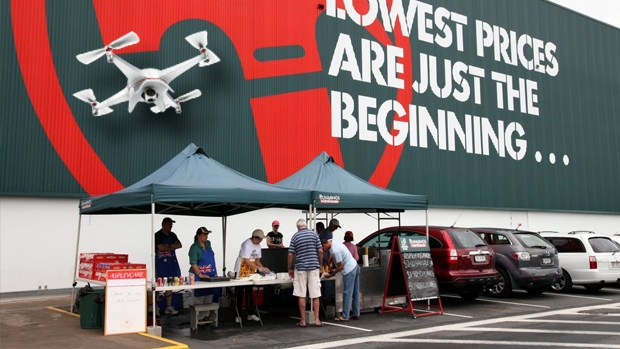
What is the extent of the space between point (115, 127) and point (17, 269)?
14.5ft

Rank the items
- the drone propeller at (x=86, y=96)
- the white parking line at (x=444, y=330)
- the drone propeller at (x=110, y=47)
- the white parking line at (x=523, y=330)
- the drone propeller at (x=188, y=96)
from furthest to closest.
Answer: the drone propeller at (x=188, y=96) < the drone propeller at (x=110, y=47) < the drone propeller at (x=86, y=96) < the white parking line at (x=523, y=330) < the white parking line at (x=444, y=330)

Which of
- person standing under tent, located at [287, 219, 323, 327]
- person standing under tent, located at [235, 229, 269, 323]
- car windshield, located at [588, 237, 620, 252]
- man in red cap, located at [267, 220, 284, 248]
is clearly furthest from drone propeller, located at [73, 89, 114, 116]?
car windshield, located at [588, 237, 620, 252]

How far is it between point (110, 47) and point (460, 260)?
1062 centimetres

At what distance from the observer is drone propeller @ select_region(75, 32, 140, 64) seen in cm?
1564

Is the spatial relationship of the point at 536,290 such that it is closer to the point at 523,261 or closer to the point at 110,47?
the point at 523,261

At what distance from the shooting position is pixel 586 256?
574 inches

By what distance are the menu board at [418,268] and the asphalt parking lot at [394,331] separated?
1.68ft

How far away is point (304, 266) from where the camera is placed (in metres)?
10.1

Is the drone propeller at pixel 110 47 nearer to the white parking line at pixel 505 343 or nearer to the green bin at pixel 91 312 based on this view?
the green bin at pixel 91 312

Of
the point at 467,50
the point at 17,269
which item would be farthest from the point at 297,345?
the point at 467,50

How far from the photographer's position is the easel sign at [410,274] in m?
11.3

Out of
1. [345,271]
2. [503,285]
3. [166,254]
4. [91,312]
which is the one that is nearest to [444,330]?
[345,271]

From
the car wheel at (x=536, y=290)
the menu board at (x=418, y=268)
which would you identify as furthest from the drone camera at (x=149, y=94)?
the car wheel at (x=536, y=290)

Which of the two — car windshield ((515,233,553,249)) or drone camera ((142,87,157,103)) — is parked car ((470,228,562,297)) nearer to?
car windshield ((515,233,553,249))
